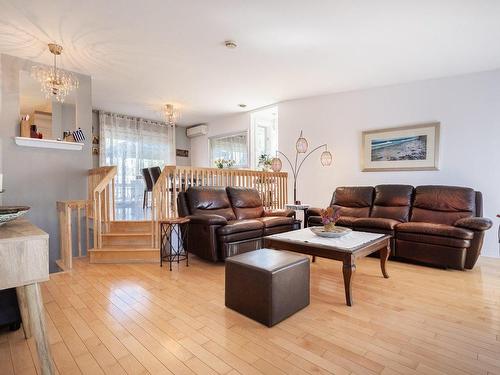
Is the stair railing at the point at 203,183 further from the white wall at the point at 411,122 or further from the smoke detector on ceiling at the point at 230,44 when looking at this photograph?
the smoke detector on ceiling at the point at 230,44

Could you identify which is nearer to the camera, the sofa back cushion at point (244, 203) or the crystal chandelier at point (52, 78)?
the crystal chandelier at point (52, 78)

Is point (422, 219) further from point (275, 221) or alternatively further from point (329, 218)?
point (275, 221)

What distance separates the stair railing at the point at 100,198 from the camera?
369cm

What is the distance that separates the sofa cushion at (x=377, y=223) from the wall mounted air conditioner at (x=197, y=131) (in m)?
5.06

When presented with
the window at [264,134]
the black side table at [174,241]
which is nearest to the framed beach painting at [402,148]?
the window at [264,134]

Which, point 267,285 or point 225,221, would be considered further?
point 225,221

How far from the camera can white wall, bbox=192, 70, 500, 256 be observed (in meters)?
3.90

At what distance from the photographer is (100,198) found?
386 centimetres

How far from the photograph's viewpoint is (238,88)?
4.93 meters

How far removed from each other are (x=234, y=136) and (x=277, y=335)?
5.79m

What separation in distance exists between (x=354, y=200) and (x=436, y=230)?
1351 millimetres

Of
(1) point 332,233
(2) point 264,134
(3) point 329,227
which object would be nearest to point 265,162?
(2) point 264,134

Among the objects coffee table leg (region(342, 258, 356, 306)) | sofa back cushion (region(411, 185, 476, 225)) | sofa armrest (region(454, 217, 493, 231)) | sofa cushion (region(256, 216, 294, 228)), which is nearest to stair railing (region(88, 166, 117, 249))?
sofa cushion (region(256, 216, 294, 228))

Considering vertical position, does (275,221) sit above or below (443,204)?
below
